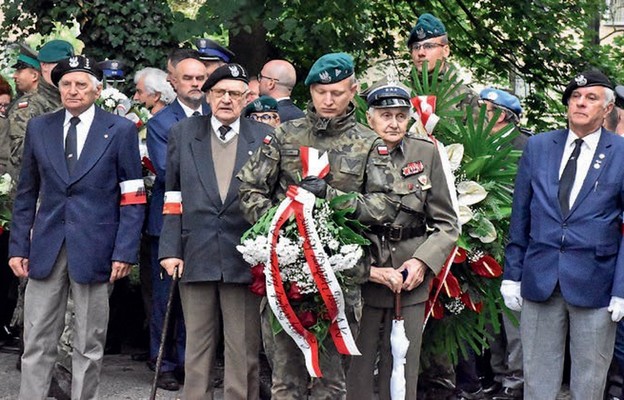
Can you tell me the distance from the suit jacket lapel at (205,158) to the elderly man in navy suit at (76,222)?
0.49 m

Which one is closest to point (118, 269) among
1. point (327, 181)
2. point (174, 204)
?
point (174, 204)

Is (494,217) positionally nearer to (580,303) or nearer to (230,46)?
(580,303)

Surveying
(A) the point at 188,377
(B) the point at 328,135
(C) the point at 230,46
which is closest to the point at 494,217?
(B) the point at 328,135

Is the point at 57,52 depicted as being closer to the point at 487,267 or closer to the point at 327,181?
the point at 327,181

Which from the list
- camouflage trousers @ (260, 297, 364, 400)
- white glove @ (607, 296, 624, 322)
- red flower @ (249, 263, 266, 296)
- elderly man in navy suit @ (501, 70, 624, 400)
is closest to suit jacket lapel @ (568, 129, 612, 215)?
elderly man in navy suit @ (501, 70, 624, 400)

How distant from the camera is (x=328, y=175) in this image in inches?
258

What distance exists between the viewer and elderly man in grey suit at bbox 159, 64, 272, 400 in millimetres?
7141

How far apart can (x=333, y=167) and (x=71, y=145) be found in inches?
72.2

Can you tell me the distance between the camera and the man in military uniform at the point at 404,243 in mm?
7000

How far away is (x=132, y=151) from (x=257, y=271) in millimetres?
1446

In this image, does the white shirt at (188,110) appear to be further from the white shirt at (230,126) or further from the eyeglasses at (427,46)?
the eyeglasses at (427,46)

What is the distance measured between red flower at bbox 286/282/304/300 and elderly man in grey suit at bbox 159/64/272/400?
807mm

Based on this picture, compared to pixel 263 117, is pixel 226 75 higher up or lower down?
higher up

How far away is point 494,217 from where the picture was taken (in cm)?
753
